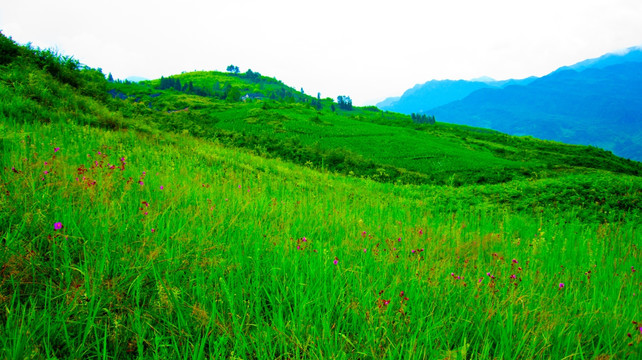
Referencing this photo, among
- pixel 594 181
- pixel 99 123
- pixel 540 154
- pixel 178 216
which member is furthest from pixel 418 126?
pixel 178 216

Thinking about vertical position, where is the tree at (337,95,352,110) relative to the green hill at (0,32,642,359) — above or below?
above

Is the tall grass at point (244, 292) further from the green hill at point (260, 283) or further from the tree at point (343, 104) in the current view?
the tree at point (343, 104)

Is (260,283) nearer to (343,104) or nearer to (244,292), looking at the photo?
(244,292)

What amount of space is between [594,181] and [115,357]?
13338 mm

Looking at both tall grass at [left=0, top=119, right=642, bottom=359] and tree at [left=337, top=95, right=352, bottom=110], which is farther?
tree at [left=337, top=95, right=352, bottom=110]

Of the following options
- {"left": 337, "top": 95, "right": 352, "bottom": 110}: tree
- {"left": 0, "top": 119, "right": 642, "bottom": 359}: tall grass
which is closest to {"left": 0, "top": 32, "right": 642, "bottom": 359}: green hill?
{"left": 0, "top": 119, "right": 642, "bottom": 359}: tall grass

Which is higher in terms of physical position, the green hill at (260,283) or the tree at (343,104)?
A: the tree at (343,104)

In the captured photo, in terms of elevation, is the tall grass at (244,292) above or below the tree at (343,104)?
below

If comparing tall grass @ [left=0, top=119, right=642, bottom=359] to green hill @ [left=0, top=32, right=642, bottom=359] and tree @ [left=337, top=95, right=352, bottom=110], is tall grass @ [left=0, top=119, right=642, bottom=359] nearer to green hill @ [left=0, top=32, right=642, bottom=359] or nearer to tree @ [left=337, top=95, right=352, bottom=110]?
green hill @ [left=0, top=32, right=642, bottom=359]

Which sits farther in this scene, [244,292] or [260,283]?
[260,283]

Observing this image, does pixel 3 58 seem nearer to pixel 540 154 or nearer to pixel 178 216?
pixel 178 216

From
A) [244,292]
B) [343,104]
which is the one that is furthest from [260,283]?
[343,104]

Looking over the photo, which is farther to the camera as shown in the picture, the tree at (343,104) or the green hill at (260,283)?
the tree at (343,104)

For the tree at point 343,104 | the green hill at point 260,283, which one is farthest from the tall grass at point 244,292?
the tree at point 343,104
